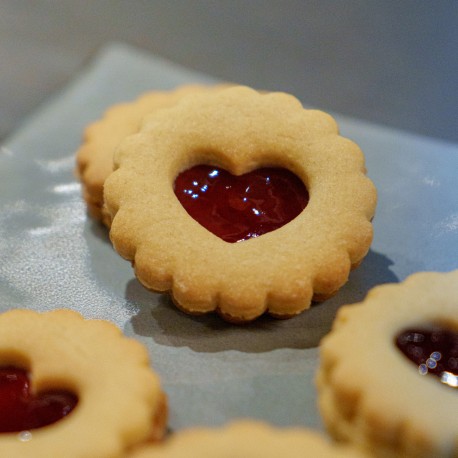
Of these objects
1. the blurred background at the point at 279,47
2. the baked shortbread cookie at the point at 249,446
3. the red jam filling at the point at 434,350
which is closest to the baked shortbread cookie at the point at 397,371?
the red jam filling at the point at 434,350

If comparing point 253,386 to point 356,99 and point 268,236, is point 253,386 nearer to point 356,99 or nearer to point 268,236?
point 268,236

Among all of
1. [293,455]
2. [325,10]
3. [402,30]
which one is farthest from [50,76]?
[293,455]

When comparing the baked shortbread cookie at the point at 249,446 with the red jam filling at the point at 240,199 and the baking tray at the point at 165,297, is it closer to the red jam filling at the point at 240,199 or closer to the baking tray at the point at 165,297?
the baking tray at the point at 165,297

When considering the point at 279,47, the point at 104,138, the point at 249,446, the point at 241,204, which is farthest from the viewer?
the point at 279,47

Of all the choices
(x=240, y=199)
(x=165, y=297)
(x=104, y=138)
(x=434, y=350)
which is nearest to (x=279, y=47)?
(x=104, y=138)

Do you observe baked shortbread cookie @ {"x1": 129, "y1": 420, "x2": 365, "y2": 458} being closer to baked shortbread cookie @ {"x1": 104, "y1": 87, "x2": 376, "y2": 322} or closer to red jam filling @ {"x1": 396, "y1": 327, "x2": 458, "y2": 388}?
red jam filling @ {"x1": 396, "y1": 327, "x2": 458, "y2": 388}

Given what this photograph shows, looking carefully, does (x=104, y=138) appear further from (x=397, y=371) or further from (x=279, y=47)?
(x=397, y=371)
